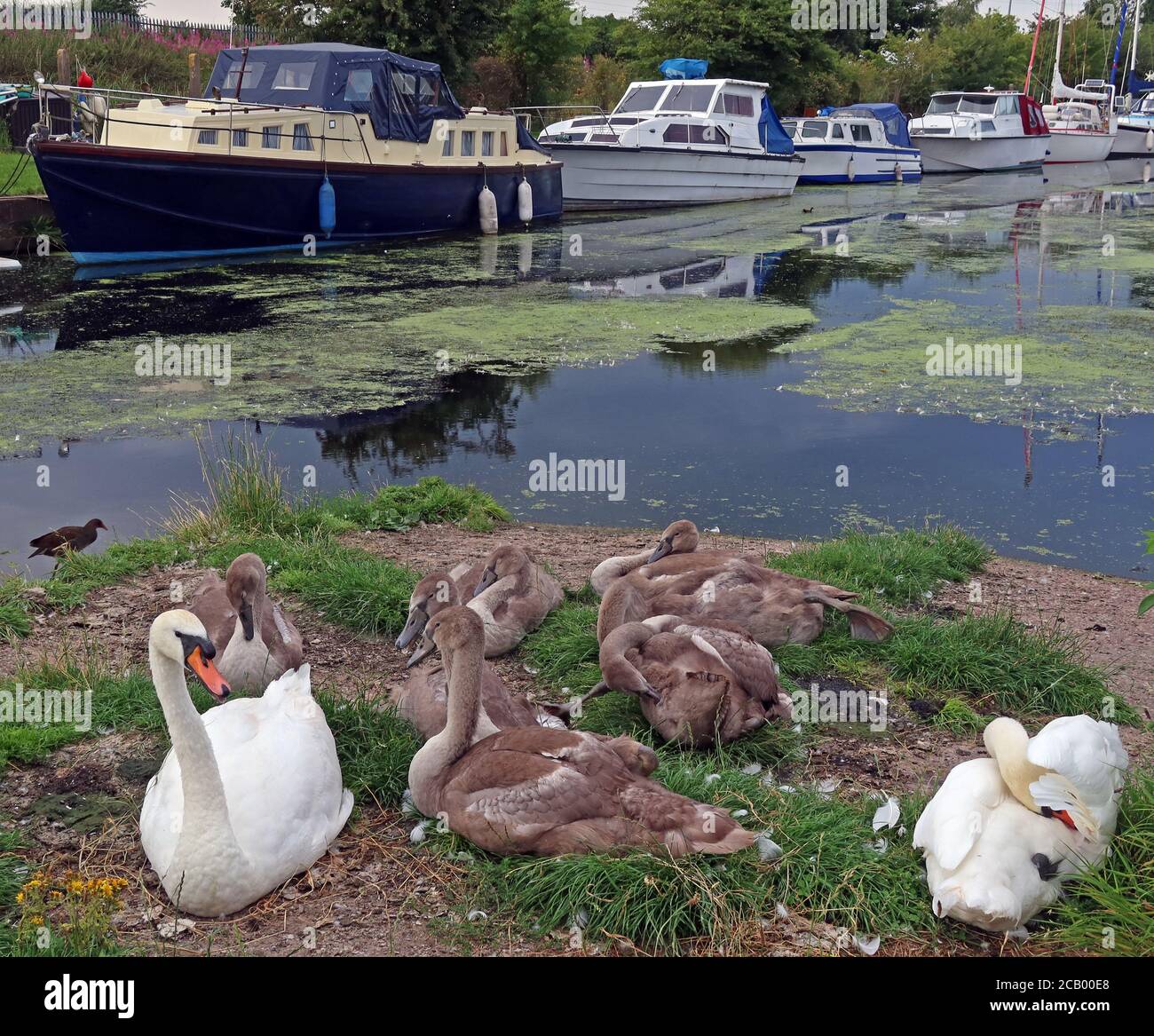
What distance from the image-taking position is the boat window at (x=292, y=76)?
21578 millimetres

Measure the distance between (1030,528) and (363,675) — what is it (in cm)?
520

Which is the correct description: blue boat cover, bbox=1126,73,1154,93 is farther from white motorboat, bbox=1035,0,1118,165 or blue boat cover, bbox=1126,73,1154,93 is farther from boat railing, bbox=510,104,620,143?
boat railing, bbox=510,104,620,143

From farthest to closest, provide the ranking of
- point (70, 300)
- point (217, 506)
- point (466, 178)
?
1. point (466, 178)
2. point (70, 300)
3. point (217, 506)

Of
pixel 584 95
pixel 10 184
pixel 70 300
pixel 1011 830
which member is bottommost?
pixel 1011 830

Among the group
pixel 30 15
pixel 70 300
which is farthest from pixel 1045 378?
pixel 30 15

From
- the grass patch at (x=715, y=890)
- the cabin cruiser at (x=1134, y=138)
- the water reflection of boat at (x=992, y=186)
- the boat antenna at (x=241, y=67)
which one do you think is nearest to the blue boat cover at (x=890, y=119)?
the water reflection of boat at (x=992, y=186)

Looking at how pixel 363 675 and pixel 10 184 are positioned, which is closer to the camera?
pixel 363 675

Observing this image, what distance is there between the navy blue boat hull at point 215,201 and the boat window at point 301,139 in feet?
1.76

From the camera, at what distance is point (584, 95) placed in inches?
1531

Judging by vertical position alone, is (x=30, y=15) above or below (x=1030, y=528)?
above

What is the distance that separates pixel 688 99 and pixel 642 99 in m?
1.19

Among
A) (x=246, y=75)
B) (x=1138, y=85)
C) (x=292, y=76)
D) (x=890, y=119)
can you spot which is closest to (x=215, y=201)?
(x=292, y=76)

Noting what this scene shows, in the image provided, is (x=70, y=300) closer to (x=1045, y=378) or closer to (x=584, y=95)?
(x=1045, y=378)

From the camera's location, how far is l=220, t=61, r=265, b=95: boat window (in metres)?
21.8
